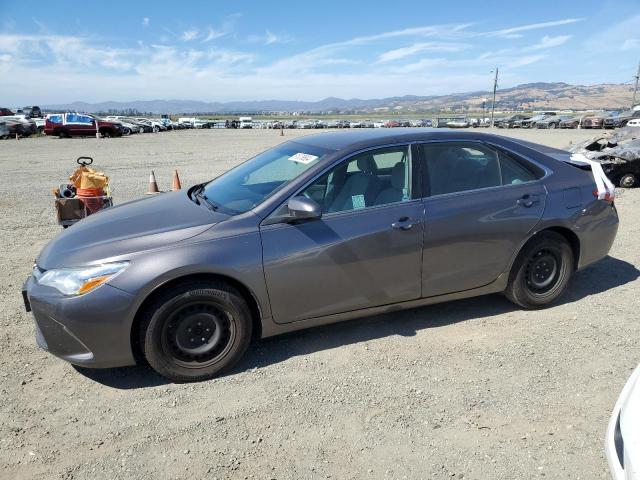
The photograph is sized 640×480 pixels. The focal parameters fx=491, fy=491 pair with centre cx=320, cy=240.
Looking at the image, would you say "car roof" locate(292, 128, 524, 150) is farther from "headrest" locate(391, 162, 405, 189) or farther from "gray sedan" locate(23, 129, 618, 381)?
"headrest" locate(391, 162, 405, 189)

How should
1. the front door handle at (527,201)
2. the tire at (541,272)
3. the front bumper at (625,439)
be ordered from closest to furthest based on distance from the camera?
the front bumper at (625,439), the front door handle at (527,201), the tire at (541,272)

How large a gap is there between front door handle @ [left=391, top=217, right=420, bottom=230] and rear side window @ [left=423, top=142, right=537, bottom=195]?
326mm

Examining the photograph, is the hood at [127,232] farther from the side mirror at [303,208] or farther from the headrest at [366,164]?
the headrest at [366,164]

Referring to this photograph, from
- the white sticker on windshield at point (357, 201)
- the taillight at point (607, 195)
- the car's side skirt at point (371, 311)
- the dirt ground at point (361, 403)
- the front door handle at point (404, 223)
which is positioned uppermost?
the white sticker on windshield at point (357, 201)

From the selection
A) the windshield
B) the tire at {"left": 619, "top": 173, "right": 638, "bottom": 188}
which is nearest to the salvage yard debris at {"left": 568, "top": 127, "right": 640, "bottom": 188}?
the tire at {"left": 619, "top": 173, "right": 638, "bottom": 188}

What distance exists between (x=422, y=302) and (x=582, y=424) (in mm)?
1403

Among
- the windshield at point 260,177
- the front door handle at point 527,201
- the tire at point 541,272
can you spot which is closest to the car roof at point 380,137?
the windshield at point 260,177

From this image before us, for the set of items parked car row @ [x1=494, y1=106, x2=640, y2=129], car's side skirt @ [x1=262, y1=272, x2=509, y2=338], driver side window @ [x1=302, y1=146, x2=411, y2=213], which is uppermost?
parked car row @ [x1=494, y1=106, x2=640, y2=129]

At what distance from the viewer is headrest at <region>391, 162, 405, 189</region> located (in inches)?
152

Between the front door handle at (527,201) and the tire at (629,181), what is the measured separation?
820cm

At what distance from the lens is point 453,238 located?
3.85 metres

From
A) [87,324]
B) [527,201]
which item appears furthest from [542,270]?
[87,324]

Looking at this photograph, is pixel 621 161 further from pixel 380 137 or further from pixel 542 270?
pixel 380 137

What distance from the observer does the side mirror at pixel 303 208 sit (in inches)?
130
